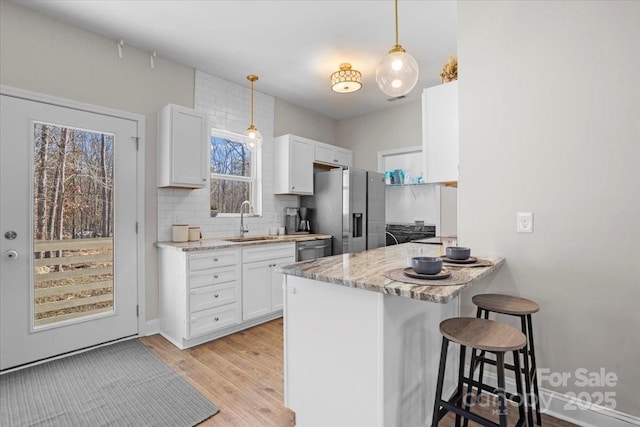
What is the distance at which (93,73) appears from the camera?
282cm

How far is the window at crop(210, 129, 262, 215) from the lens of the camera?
3.81 m

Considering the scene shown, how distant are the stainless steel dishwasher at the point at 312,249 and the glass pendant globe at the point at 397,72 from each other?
2.31m

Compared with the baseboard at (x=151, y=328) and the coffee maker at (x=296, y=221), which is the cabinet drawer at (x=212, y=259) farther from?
the coffee maker at (x=296, y=221)

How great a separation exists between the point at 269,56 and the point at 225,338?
9.33 feet

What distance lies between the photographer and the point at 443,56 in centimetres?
326

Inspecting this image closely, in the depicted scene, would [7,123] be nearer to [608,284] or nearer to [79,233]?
[79,233]

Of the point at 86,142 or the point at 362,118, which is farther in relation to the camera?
the point at 362,118

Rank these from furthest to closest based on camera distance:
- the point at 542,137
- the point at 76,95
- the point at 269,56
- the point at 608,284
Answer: the point at 269,56 < the point at 76,95 < the point at 542,137 < the point at 608,284

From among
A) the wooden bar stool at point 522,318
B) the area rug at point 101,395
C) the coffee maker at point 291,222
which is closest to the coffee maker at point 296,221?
the coffee maker at point 291,222

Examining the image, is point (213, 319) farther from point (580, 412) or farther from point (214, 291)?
point (580, 412)

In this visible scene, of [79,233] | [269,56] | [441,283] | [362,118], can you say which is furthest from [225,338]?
[362,118]

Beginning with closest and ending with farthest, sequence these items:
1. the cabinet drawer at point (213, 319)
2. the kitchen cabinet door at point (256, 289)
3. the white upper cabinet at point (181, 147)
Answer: the cabinet drawer at point (213, 319) → the white upper cabinet at point (181, 147) → the kitchen cabinet door at point (256, 289)

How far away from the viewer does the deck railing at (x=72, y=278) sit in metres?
2.55

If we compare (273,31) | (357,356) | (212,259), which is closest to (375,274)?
(357,356)
